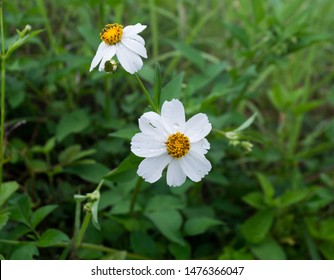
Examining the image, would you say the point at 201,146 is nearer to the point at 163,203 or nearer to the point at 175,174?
the point at 175,174

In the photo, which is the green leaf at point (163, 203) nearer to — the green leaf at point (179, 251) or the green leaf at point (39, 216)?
the green leaf at point (179, 251)

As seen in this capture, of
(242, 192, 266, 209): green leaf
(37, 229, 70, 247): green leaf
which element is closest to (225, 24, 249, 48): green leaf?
(242, 192, 266, 209): green leaf

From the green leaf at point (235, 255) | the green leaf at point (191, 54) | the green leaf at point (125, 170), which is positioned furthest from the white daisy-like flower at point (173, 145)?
the green leaf at point (191, 54)

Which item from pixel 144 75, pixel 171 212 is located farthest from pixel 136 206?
pixel 144 75

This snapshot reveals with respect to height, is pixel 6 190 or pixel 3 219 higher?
pixel 6 190

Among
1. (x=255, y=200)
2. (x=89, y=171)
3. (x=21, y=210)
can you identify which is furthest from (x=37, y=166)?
(x=255, y=200)
